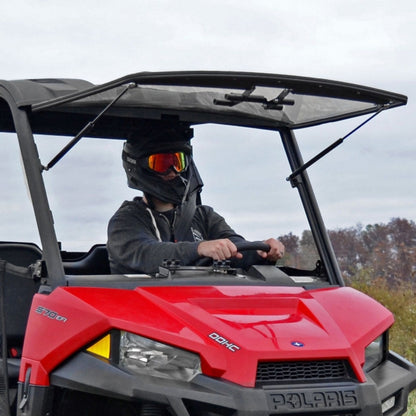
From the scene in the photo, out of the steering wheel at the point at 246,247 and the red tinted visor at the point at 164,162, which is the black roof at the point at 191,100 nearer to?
the red tinted visor at the point at 164,162

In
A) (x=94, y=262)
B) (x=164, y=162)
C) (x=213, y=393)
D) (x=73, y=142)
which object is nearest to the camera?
(x=213, y=393)

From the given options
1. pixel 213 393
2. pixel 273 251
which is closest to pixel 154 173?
pixel 273 251

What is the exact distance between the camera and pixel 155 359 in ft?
13.6

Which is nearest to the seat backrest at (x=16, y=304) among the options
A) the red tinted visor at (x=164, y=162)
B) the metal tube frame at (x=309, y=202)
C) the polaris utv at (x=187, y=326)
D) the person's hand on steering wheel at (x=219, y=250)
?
the polaris utv at (x=187, y=326)

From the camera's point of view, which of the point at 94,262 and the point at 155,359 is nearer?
the point at 155,359

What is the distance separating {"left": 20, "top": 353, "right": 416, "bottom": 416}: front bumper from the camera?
A: 12.9 feet

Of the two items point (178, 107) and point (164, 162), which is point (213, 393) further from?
point (178, 107)

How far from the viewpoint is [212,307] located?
4.36 m

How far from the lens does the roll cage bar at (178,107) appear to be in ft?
15.0

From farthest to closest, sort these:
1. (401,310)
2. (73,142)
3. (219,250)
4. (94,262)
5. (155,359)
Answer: (401,310) < (94,262) < (219,250) < (73,142) < (155,359)

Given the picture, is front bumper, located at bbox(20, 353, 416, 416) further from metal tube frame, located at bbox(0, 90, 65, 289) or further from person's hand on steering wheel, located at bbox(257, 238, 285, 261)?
person's hand on steering wheel, located at bbox(257, 238, 285, 261)

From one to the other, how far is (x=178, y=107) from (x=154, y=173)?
463 mm

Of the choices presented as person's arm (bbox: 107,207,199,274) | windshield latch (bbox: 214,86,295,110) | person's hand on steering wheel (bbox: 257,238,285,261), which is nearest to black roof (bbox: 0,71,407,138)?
windshield latch (bbox: 214,86,295,110)

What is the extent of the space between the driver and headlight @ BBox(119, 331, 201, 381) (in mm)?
870
